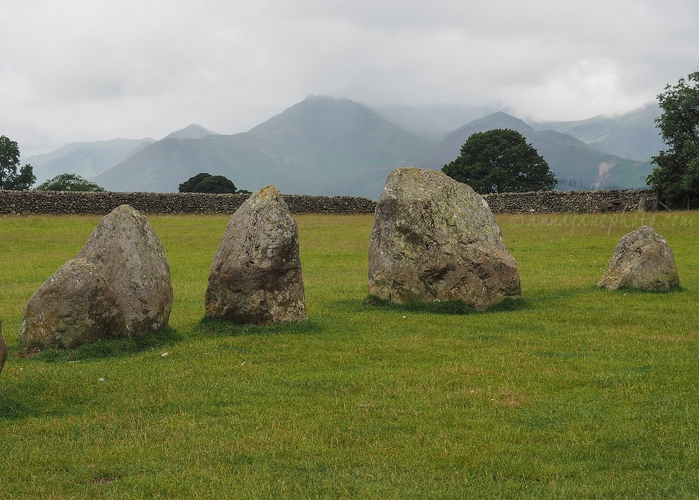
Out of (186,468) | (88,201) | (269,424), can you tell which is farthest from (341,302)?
(88,201)

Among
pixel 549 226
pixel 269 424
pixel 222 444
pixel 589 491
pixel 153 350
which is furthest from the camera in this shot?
pixel 549 226

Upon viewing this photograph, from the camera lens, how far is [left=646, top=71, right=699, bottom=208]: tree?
165ft

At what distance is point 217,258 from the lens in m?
15.9

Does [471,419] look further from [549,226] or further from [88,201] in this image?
[88,201]

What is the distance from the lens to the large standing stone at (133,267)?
1382 centimetres

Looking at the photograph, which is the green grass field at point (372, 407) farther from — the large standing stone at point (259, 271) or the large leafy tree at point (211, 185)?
the large leafy tree at point (211, 185)

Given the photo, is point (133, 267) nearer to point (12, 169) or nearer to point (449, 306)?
point (449, 306)

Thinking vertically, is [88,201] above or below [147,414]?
above

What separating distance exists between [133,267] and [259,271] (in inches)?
102

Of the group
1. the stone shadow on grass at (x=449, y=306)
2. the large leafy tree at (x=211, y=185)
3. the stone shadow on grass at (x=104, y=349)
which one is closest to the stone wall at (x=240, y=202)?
the stone shadow on grass at (x=449, y=306)

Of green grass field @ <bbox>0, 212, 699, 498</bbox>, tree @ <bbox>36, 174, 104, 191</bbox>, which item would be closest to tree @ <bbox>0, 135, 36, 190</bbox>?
tree @ <bbox>36, 174, 104, 191</bbox>

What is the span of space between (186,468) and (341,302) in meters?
11.9

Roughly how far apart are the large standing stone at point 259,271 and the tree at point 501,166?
71568mm

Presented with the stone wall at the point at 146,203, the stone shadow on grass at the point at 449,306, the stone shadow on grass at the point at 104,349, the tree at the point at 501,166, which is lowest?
the stone shadow on grass at the point at 104,349
